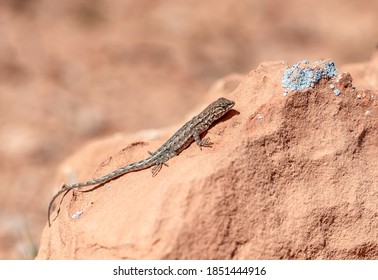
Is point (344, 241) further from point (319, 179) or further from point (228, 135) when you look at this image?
point (228, 135)

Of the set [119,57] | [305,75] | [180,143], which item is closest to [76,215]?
[180,143]

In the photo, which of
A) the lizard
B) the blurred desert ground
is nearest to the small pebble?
the lizard

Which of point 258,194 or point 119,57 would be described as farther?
point 119,57

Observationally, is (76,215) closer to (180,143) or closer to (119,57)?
(180,143)

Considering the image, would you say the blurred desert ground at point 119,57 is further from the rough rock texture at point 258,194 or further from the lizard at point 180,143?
the rough rock texture at point 258,194

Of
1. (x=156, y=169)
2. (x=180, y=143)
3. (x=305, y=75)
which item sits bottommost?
(x=156, y=169)

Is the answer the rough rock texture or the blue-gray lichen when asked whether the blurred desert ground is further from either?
the blue-gray lichen

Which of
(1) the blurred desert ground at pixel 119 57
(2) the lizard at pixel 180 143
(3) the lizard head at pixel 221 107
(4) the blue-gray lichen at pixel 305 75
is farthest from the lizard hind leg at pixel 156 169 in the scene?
(1) the blurred desert ground at pixel 119 57
